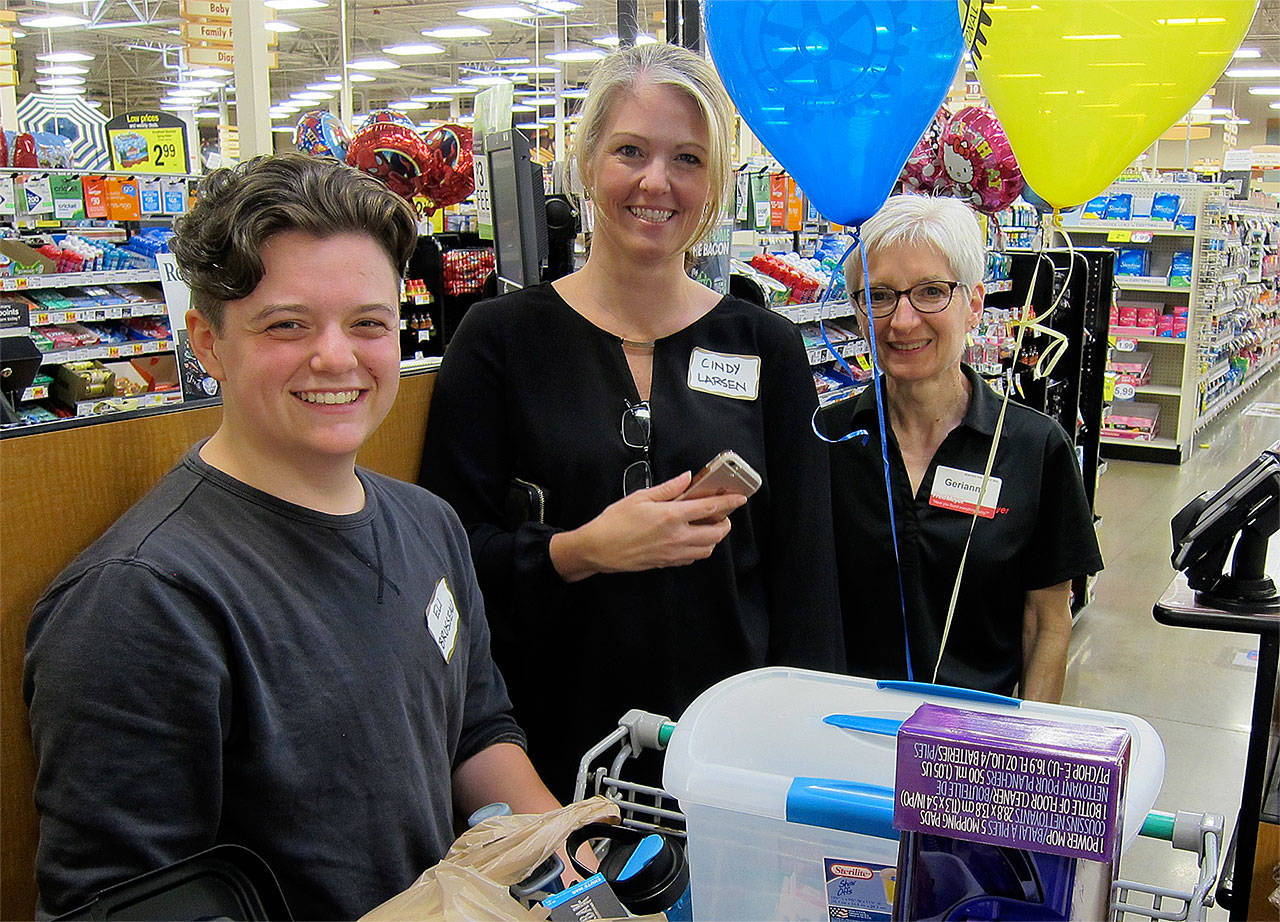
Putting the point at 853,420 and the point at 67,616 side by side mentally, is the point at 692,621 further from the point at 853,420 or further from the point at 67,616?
the point at 67,616

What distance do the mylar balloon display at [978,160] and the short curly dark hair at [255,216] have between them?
9.39 feet

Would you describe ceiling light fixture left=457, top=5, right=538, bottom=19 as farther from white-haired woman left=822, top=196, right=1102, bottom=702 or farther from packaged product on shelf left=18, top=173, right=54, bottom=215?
white-haired woman left=822, top=196, right=1102, bottom=702

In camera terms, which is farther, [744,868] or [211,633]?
[211,633]

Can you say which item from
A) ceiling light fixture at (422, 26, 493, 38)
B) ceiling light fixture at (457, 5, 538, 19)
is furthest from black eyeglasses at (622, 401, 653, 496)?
ceiling light fixture at (422, 26, 493, 38)

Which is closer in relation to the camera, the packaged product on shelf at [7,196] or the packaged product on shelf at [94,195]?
the packaged product on shelf at [7,196]

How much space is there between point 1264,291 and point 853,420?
1273cm

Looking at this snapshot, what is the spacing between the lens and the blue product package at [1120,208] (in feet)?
27.6

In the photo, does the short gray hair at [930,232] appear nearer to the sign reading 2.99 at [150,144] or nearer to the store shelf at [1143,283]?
the store shelf at [1143,283]

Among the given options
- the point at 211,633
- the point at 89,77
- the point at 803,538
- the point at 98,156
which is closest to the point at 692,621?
the point at 803,538

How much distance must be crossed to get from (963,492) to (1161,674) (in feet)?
11.3

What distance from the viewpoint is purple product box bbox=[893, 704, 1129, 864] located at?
23.6 inches

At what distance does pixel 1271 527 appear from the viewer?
1.18 meters

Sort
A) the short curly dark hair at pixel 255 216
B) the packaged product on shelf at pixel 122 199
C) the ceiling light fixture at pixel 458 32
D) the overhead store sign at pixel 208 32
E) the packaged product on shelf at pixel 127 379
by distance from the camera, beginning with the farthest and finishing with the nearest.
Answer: the ceiling light fixture at pixel 458 32
the overhead store sign at pixel 208 32
the packaged product on shelf at pixel 122 199
the packaged product on shelf at pixel 127 379
the short curly dark hair at pixel 255 216

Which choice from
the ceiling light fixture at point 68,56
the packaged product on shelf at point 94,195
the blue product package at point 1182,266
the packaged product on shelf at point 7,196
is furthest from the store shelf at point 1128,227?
the ceiling light fixture at point 68,56
